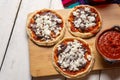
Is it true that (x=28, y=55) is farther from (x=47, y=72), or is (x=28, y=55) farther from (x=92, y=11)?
(x=92, y=11)

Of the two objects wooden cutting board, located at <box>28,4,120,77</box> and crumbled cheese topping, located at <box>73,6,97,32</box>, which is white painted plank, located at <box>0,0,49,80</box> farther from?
crumbled cheese topping, located at <box>73,6,97,32</box>

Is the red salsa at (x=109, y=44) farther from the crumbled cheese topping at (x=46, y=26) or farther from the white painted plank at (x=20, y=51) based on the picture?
the white painted plank at (x=20, y=51)

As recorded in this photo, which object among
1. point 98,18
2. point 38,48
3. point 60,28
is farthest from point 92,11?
point 38,48

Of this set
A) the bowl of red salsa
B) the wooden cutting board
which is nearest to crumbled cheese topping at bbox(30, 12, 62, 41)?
the wooden cutting board

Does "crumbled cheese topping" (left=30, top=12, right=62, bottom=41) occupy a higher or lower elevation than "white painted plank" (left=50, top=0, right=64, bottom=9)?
lower


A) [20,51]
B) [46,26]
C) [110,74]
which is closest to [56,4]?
[46,26]

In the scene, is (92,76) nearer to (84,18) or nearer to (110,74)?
(110,74)

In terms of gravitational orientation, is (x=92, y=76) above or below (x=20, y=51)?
below

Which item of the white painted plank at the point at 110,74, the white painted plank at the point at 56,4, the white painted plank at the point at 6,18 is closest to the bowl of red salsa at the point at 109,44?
the white painted plank at the point at 110,74
